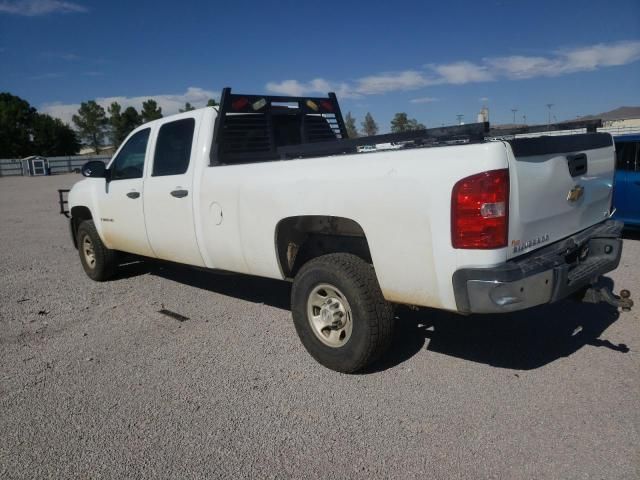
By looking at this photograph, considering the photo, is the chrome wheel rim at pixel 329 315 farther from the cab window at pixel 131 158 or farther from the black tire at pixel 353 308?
the cab window at pixel 131 158

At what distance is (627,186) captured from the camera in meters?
8.44

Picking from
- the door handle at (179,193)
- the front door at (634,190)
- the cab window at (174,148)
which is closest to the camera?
the door handle at (179,193)

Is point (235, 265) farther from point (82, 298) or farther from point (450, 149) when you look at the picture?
point (82, 298)

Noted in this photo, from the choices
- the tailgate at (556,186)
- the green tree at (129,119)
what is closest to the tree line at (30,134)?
the green tree at (129,119)

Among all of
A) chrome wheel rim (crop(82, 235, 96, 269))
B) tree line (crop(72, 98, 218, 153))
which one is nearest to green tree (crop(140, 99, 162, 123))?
tree line (crop(72, 98, 218, 153))

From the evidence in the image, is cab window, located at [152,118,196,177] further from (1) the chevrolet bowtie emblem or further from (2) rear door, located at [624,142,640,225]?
(2) rear door, located at [624,142,640,225]

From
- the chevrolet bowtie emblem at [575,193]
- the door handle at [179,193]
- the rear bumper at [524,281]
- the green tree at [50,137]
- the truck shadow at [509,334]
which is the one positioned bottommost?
the truck shadow at [509,334]

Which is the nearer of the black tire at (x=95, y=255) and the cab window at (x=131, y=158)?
the cab window at (x=131, y=158)

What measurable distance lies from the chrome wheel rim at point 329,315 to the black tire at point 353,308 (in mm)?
16

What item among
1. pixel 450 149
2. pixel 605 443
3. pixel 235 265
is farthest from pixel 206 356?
pixel 605 443

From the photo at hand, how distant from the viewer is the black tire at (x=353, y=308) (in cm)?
370

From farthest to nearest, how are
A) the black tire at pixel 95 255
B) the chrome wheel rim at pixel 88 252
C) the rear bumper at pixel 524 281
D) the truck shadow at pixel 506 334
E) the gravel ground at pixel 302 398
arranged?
the chrome wheel rim at pixel 88 252, the black tire at pixel 95 255, the truck shadow at pixel 506 334, the rear bumper at pixel 524 281, the gravel ground at pixel 302 398

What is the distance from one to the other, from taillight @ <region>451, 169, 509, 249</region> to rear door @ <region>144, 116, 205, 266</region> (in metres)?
2.74

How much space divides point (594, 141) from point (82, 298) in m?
5.68
